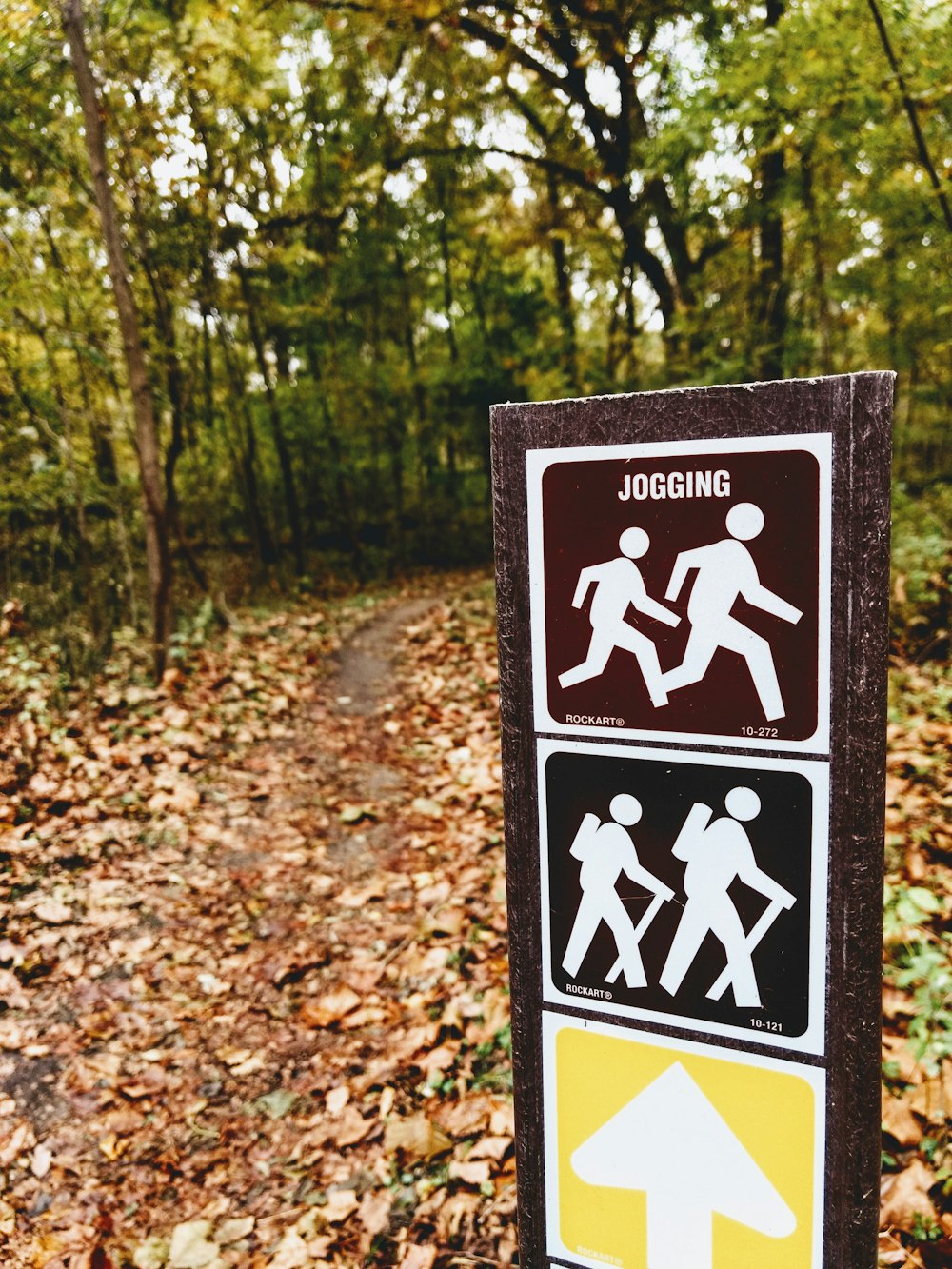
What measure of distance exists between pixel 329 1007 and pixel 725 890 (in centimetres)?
330

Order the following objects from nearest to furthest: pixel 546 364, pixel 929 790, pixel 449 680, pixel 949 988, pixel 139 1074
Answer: pixel 949 988 → pixel 139 1074 → pixel 929 790 → pixel 449 680 → pixel 546 364

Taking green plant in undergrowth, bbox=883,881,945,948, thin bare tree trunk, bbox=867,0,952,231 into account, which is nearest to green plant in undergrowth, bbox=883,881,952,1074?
green plant in undergrowth, bbox=883,881,945,948

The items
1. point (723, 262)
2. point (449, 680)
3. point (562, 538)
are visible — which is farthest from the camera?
point (723, 262)

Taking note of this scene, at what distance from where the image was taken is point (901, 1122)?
2.68m

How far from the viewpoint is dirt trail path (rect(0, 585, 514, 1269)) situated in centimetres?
290

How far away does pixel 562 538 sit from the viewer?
1.40 m

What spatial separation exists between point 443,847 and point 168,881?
1864 millimetres

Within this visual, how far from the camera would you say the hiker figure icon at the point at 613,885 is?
4.60ft

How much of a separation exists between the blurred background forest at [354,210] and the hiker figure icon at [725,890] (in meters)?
5.71

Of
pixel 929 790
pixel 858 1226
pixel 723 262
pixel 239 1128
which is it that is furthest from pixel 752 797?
pixel 723 262

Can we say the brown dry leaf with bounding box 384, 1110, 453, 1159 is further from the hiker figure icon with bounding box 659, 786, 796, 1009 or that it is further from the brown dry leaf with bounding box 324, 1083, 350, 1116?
the hiker figure icon with bounding box 659, 786, 796, 1009

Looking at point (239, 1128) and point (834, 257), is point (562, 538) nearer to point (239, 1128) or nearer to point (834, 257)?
point (239, 1128)

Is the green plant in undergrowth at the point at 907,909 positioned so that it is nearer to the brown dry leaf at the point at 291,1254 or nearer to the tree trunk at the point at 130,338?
the brown dry leaf at the point at 291,1254

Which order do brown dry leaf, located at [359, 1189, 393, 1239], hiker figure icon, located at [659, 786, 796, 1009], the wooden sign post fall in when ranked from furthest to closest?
brown dry leaf, located at [359, 1189, 393, 1239]
hiker figure icon, located at [659, 786, 796, 1009]
the wooden sign post
